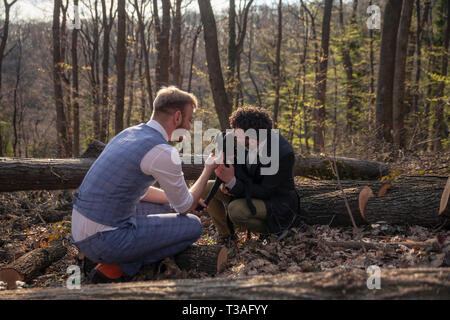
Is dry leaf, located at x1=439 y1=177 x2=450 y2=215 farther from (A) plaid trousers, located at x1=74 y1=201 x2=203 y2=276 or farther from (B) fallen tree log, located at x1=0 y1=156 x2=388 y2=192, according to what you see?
(B) fallen tree log, located at x1=0 y1=156 x2=388 y2=192

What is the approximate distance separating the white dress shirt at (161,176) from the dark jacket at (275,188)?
0.91 metres

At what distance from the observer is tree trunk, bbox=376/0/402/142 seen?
29.5 ft

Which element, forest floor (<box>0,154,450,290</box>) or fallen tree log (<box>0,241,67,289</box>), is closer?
forest floor (<box>0,154,450,290</box>)

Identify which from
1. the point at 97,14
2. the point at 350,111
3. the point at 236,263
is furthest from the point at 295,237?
the point at 97,14

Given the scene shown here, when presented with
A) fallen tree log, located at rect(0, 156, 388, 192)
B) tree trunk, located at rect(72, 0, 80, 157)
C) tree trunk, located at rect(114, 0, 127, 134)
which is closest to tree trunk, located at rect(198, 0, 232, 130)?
fallen tree log, located at rect(0, 156, 388, 192)

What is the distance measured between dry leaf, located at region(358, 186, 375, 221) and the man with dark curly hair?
2.37 ft

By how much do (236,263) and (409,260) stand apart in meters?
1.47

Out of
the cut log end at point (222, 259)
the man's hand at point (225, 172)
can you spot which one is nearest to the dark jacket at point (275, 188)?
the man's hand at point (225, 172)

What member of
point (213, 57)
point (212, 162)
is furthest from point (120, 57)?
point (212, 162)

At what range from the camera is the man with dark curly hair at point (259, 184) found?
11.8 ft

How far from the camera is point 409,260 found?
2.87m
